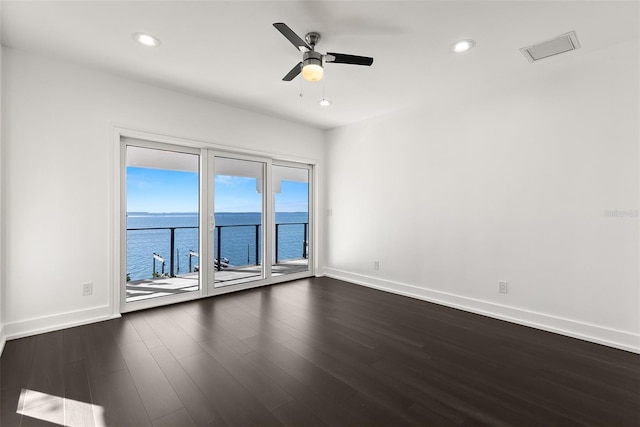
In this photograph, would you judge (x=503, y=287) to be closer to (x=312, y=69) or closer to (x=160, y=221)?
(x=312, y=69)

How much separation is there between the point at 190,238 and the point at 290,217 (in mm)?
1863

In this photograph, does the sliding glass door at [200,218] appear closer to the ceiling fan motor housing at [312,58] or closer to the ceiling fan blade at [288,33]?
the ceiling fan motor housing at [312,58]

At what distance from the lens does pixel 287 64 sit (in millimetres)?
3006

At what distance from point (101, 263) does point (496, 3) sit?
431cm

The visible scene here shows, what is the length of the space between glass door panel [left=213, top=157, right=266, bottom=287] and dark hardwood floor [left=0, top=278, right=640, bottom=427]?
4.99 ft

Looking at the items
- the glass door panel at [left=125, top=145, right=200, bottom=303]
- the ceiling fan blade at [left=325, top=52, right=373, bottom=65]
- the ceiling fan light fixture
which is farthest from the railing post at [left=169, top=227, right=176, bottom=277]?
the ceiling fan blade at [left=325, top=52, right=373, bottom=65]

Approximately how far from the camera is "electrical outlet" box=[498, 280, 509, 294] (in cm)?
331

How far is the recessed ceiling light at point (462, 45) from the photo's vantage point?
100 inches

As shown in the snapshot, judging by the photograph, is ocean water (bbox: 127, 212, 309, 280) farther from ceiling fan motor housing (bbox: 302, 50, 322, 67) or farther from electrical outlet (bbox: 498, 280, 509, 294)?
electrical outlet (bbox: 498, 280, 509, 294)

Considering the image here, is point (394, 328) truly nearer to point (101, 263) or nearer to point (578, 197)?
point (578, 197)

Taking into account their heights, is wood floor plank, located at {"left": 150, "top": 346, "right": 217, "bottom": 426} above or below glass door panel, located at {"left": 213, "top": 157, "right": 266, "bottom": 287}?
below

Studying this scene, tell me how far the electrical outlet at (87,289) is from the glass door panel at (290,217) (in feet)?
7.85

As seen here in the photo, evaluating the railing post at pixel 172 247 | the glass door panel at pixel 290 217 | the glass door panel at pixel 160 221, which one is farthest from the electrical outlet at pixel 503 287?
the railing post at pixel 172 247

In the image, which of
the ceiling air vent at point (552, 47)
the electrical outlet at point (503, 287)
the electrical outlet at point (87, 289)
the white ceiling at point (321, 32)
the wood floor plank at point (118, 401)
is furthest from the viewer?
the electrical outlet at point (503, 287)
